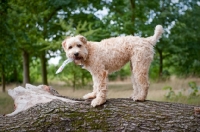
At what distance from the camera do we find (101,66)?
3.93 meters

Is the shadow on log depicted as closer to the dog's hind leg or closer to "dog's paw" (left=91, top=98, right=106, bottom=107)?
"dog's paw" (left=91, top=98, right=106, bottom=107)

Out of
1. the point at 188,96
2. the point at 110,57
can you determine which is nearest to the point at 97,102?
the point at 110,57

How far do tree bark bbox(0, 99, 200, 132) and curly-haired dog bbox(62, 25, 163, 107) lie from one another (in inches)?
7.3

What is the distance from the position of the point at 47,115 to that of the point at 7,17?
20.9ft

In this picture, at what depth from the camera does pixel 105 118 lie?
3.73 meters

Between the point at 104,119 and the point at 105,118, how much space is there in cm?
2

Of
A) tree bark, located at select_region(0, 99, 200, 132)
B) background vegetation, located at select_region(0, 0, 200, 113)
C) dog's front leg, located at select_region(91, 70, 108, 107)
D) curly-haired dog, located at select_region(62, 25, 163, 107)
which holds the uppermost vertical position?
background vegetation, located at select_region(0, 0, 200, 113)

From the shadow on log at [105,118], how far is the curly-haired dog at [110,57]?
0.19 metres

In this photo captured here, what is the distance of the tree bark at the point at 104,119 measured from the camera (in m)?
3.65

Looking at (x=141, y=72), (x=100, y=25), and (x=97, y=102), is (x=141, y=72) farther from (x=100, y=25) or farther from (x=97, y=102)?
(x=100, y=25)

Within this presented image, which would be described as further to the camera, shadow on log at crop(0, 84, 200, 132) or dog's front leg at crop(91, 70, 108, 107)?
dog's front leg at crop(91, 70, 108, 107)

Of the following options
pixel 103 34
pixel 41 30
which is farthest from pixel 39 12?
pixel 103 34

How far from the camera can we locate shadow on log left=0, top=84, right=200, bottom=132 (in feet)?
12.0

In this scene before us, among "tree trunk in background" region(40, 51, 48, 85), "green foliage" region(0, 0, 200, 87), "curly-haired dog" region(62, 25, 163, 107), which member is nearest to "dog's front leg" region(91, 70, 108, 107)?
"curly-haired dog" region(62, 25, 163, 107)
